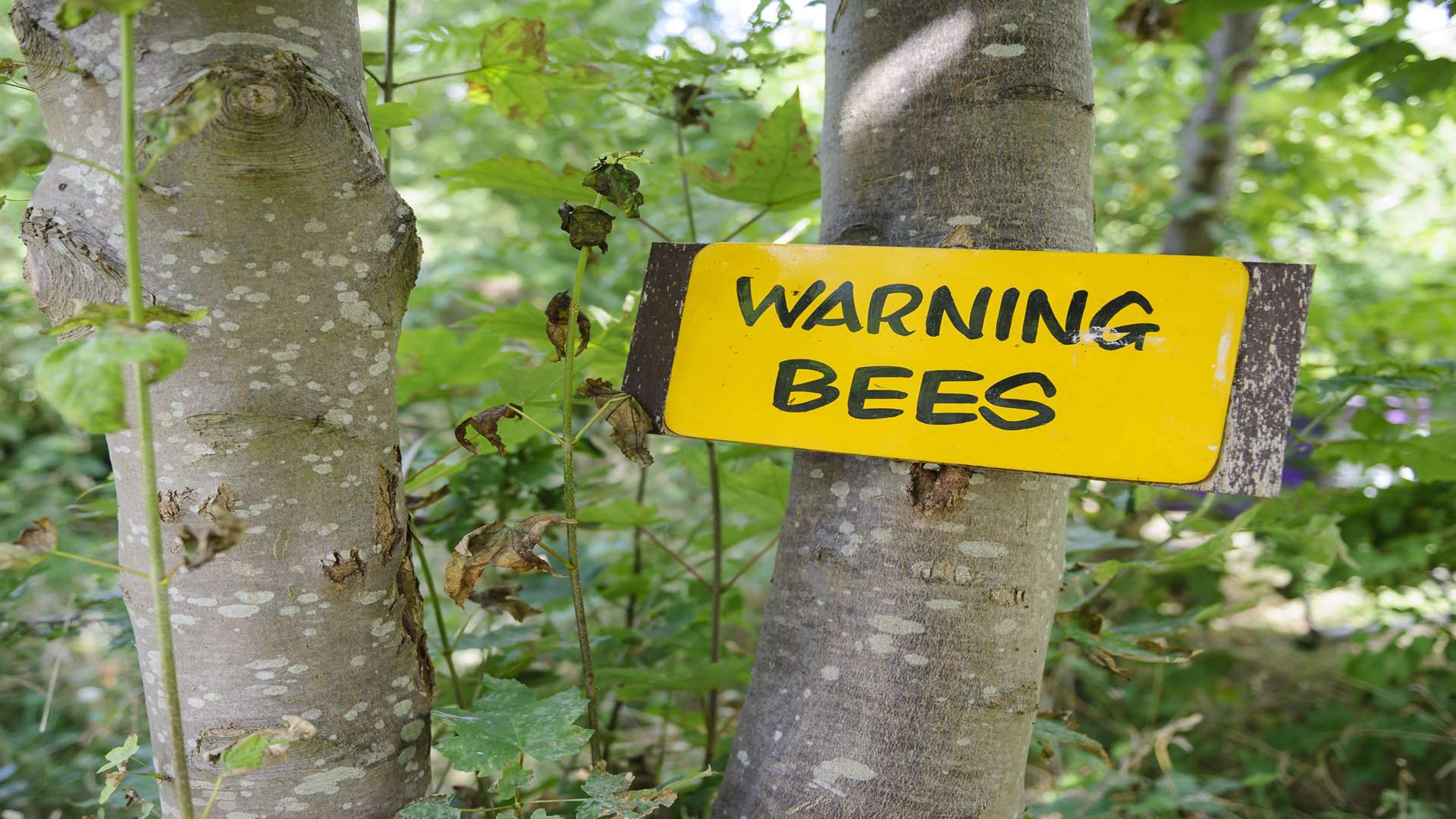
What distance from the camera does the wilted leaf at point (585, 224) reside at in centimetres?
84

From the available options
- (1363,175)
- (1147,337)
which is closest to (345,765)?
(1147,337)

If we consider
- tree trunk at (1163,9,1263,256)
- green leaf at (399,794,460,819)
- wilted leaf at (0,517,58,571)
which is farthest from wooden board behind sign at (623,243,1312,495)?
tree trunk at (1163,9,1263,256)

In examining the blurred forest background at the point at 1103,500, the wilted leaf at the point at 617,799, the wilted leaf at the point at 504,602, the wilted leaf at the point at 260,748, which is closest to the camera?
the wilted leaf at the point at 260,748

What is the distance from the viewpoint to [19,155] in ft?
1.89

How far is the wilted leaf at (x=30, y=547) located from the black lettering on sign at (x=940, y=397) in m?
0.72

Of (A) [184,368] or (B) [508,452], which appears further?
(B) [508,452]

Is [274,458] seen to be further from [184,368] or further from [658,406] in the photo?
→ [658,406]

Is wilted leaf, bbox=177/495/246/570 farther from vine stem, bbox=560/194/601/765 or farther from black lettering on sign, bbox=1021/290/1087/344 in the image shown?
black lettering on sign, bbox=1021/290/1087/344

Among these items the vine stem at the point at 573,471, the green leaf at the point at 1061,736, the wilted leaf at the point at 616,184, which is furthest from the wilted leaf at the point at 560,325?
the green leaf at the point at 1061,736

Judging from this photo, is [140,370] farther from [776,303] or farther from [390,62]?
[390,62]

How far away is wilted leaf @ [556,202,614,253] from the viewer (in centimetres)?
84

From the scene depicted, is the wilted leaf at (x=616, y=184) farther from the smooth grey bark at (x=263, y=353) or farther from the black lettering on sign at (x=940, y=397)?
the black lettering on sign at (x=940, y=397)

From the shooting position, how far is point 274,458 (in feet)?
2.66

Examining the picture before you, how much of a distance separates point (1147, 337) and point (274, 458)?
2.67 feet
